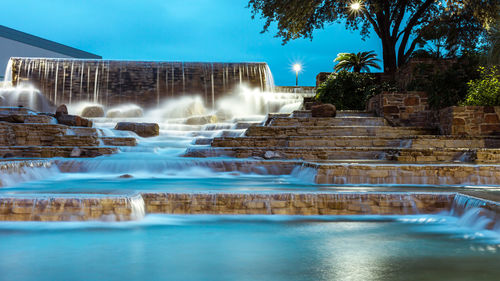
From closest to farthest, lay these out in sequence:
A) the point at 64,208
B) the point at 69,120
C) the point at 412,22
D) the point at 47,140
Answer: the point at 64,208 < the point at 47,140 < the point at 69,120 < the point at 412,22

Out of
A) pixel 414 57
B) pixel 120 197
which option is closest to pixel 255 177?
pixel 120 197

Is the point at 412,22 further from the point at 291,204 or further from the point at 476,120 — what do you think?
the point at 291,204

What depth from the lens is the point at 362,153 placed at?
8.42m

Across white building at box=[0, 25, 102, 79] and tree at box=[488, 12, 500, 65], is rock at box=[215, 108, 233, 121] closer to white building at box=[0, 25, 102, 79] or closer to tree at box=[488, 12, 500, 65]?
tree at box=[488, 12, 500, 65]

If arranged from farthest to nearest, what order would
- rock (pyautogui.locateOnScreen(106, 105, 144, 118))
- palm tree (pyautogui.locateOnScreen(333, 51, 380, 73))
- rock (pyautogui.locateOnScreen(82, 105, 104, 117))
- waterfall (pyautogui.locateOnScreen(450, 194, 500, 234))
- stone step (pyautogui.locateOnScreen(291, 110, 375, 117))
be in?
rock (pyautogui.locateOnScreen(82, 105, 104, 117)) < rock (pyautogui.locateOnScreen(106, 105, 144, 118)) < palm tree (pyautogui.locateOnScreen(333, 51, 380, 73)) < stone step (pyautogui.locateOnScreen(291, 110, 375, 117)) < waterfall (pyautogui.locateOnScreen(450, 194, 500, 234))

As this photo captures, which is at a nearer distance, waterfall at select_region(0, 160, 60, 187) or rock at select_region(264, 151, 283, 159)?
waterfall at select_region(0, 160, 60, 187)

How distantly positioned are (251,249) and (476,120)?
8373 millimetres

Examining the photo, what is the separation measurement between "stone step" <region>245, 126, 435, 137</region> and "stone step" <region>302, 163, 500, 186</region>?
3894 millimetres

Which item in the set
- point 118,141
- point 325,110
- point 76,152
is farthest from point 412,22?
point 76,152

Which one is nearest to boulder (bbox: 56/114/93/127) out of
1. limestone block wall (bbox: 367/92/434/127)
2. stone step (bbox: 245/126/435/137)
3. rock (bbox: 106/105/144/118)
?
stone step (bbox: 245/126/435/137)

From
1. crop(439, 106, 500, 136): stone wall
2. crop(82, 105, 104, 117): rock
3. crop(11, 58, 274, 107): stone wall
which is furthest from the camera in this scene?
crop(11, 58, 274, 107): stone wall

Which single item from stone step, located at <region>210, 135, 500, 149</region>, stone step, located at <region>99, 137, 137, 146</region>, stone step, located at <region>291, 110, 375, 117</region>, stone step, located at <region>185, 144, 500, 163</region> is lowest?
stone step, located at <region>185, 144, 500, 163</region>

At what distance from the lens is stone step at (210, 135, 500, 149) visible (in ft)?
29.8

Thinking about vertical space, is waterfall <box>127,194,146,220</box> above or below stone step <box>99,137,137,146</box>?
below
